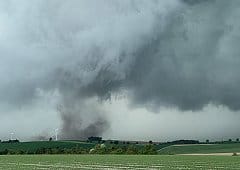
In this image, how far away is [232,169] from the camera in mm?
53844

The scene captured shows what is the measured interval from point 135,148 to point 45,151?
110 feet

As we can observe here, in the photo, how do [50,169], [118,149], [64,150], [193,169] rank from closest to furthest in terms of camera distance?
[193,169] → [50,169] → [118,149] → [64,150]

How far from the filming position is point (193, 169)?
173ft

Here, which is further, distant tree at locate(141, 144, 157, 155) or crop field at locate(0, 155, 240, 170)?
distant tree at locate(141, 144, 157, 155)

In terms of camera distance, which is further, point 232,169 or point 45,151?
point 45,151

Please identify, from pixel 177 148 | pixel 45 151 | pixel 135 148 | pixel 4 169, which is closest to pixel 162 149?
pixel 177 148

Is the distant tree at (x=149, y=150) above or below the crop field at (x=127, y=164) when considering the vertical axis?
above

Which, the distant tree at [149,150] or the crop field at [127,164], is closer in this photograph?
the crop field at [127,164]

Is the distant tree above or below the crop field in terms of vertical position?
above

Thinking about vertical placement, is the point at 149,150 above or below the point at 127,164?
above

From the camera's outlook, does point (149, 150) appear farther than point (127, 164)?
Yes

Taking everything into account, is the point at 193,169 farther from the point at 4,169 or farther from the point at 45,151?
the point at 45,151

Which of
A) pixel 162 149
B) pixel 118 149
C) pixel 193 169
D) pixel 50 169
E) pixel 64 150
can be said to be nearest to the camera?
pixel 193 169

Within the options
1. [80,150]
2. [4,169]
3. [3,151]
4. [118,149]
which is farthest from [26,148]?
[4,169]
